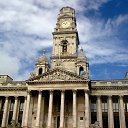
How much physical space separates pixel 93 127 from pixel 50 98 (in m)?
18.2

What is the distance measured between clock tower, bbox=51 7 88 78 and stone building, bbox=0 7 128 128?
23.0ft

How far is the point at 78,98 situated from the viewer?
64312 millimetres

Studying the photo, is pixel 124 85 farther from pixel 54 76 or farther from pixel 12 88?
pixel 12 88

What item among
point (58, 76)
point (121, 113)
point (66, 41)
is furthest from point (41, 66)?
point (121, 113)

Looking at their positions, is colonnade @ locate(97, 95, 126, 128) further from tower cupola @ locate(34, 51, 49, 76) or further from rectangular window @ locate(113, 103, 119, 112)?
tower cupola @ locate(34, 51, 49, 76)

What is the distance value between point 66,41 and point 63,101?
24.4 m

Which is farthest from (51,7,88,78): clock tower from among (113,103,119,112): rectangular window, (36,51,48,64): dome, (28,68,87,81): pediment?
(113,103,119,112): rectangular window

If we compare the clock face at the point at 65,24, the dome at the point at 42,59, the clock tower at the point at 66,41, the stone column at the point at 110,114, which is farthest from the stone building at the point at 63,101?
the clock face at the point at 65,24

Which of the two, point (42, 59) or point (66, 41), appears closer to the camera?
point (42, 59)

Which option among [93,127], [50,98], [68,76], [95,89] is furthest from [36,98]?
[93,127]

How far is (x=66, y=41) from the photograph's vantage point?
79.8 m

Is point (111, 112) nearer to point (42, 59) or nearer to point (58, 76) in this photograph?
point (58, 76)

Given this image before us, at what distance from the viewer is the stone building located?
201ft

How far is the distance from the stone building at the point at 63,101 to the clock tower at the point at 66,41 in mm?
7017
